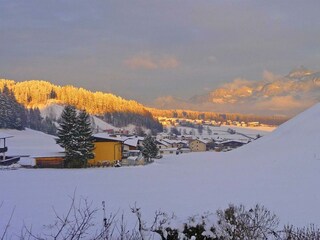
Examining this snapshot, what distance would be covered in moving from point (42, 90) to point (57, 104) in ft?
40.0

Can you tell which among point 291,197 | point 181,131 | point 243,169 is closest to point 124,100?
point 181,131

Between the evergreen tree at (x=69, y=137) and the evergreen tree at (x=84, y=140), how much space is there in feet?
1.07

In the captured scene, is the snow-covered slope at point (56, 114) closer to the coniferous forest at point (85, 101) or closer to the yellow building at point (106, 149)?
the coniferous forest at point (85, 101)

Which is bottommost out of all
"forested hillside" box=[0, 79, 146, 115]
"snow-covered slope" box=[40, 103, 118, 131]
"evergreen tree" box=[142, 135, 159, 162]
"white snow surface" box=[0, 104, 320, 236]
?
"white snow surface" box=[0, 104, 320, 236]

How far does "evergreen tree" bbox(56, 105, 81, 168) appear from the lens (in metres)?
36.7

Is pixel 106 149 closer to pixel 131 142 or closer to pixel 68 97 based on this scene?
pixel 131 142

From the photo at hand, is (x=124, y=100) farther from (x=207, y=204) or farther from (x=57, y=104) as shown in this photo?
(x=207, y=204)

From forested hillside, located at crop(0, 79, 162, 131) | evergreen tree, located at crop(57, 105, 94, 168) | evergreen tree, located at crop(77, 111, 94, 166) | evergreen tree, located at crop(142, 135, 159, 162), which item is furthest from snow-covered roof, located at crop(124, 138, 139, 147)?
forested hillside, located at crop(0, 79, 162, 131)

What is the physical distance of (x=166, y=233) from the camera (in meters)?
5.03

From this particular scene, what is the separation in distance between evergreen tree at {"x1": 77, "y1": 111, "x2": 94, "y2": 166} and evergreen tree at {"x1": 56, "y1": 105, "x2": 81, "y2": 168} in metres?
0.32

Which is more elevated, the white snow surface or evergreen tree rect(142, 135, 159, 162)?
evergreen tree rect(142, 135, 159, 162)

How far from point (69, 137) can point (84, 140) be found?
1401 millimetres

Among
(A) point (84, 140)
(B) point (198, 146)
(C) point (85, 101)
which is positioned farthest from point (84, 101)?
(A) point (84, 140)

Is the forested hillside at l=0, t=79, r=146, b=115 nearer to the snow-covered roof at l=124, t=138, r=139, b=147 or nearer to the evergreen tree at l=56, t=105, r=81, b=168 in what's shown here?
the snow-covered roof at l=124, t=138, r=139, b=147
